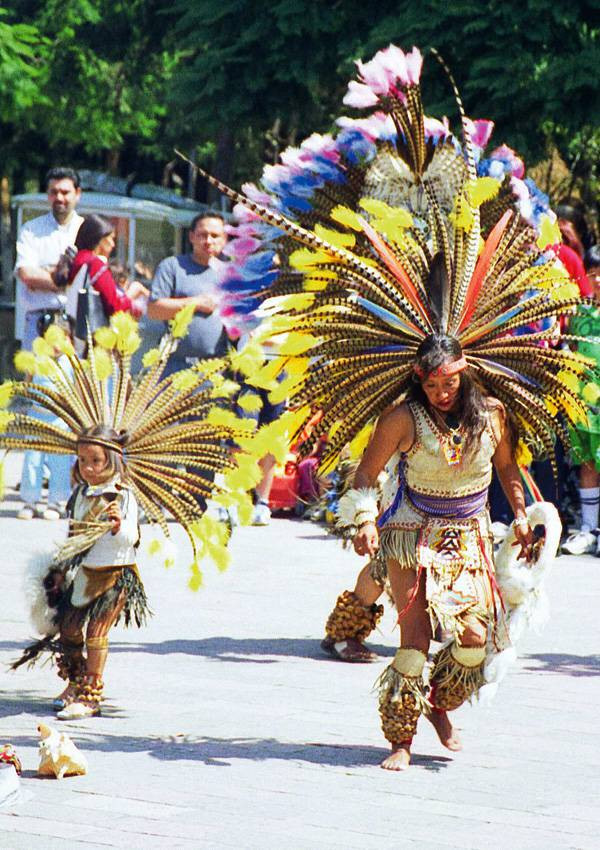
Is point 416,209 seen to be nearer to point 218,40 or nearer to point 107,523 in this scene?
point 107,523

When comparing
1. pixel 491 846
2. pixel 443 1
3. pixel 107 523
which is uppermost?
pixel 443 1

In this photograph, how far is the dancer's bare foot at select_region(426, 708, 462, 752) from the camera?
5.82m

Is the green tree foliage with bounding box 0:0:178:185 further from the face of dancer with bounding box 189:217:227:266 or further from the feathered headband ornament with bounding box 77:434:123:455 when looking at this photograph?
the feathered headband ornament with bounding box 77:434:123:455

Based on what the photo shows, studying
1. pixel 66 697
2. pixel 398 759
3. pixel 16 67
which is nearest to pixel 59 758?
pixel 66 697

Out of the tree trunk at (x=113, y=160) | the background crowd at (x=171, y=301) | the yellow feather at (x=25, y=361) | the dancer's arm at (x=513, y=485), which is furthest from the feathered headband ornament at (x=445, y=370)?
the tree trunk at (x=113, y=160)

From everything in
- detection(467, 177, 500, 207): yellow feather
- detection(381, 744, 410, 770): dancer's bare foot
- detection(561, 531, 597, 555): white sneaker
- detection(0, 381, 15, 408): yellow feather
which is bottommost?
detection(381, 744, 410, 770): dancer's bare foot

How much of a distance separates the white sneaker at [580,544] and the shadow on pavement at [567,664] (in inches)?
121

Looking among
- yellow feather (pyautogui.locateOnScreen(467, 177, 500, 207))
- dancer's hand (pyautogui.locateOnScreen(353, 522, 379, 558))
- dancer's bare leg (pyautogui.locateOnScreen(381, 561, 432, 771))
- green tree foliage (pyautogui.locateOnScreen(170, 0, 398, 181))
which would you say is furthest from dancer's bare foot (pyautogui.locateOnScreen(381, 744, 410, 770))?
green tree foliage (pyautogui.locateOnScreen(170, 0, 398, 181))

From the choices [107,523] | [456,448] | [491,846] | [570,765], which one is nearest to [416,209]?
[456,448]

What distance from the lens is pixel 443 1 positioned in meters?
15.3

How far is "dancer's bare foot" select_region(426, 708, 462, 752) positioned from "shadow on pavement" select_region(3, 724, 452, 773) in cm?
6

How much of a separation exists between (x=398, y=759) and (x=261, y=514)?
19.5 ft

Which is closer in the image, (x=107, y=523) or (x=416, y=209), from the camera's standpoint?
(x=107, y=523)

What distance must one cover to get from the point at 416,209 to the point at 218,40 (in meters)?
12.0
